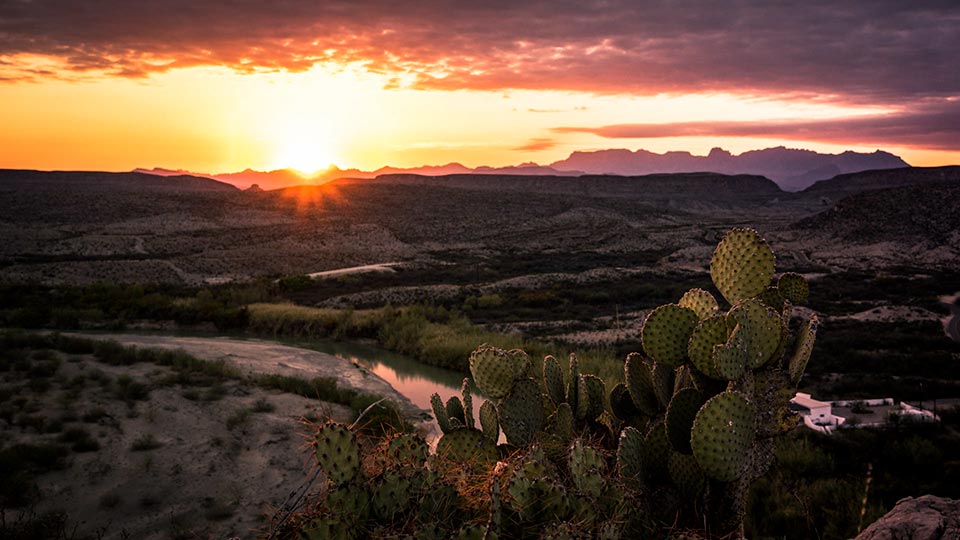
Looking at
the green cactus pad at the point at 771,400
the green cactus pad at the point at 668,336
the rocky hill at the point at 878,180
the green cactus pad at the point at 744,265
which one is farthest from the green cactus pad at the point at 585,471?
the rocky hill at the point at 878,180

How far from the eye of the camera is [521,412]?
4.20 meters

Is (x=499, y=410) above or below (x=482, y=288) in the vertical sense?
above

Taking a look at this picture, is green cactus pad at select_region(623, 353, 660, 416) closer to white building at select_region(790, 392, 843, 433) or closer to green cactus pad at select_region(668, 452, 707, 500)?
green cactus pad at select_region(668, 452, 707, 500)

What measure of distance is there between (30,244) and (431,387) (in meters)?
54.4

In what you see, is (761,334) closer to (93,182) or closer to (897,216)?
(897,216)

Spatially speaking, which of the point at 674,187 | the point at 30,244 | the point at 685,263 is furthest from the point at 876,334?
the point at 674,187

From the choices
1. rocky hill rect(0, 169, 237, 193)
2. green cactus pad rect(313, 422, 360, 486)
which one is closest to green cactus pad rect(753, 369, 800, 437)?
green cactus pad rect(313, 422, 360, 486)

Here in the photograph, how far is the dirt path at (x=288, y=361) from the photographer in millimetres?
16375

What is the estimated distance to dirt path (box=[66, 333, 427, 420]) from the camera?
16375 millimetres

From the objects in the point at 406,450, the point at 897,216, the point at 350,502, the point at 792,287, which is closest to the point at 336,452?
the point at 350,502

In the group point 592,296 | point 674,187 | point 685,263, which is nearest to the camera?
point 592,296

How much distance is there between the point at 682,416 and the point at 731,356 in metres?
0.52

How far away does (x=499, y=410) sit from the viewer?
13.7ft

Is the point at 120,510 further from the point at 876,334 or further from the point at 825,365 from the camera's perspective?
the point at 876,334
